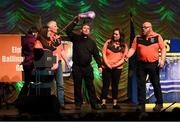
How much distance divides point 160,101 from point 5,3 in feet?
15.3

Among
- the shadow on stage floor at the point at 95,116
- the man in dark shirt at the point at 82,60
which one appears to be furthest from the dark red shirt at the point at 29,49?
the shadow on stage floor at the point at 95,116

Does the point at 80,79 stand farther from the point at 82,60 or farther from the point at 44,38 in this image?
the point at 44,38

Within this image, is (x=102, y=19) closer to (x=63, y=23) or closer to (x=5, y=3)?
(x=63, y=23)

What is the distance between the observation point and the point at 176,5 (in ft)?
39.4

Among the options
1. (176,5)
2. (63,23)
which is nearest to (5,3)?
(63,23)

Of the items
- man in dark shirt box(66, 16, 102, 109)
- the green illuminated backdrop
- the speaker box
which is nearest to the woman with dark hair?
man in dark shirt box(66, 16, 102, 109)

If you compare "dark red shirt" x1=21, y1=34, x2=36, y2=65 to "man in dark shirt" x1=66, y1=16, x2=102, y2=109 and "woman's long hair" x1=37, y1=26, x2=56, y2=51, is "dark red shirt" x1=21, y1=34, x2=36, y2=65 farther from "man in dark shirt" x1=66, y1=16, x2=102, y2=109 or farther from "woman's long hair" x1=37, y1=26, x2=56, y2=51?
"man in dark shirt" x1=66, y1=16, x2=102, y2=109

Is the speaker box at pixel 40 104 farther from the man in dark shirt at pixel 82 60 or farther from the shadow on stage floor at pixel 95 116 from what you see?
the man in dark shirt at pixel 82 60

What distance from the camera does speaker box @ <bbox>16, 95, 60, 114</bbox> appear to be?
25.5ft

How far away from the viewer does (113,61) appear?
9508 mm

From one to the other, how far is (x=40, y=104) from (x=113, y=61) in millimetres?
2228

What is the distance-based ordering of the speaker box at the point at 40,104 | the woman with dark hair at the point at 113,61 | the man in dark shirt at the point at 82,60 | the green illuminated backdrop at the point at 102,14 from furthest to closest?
the green illuminated backdrop at the point at 102,14 → the woman with dark hair at the point at 113,61 → the man in dark shirt at the point at 82,60 → the speaker box at the point at 40,104

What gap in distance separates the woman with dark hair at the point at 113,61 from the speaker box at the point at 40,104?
6.17ft

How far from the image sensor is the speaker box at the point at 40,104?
7762 mm
